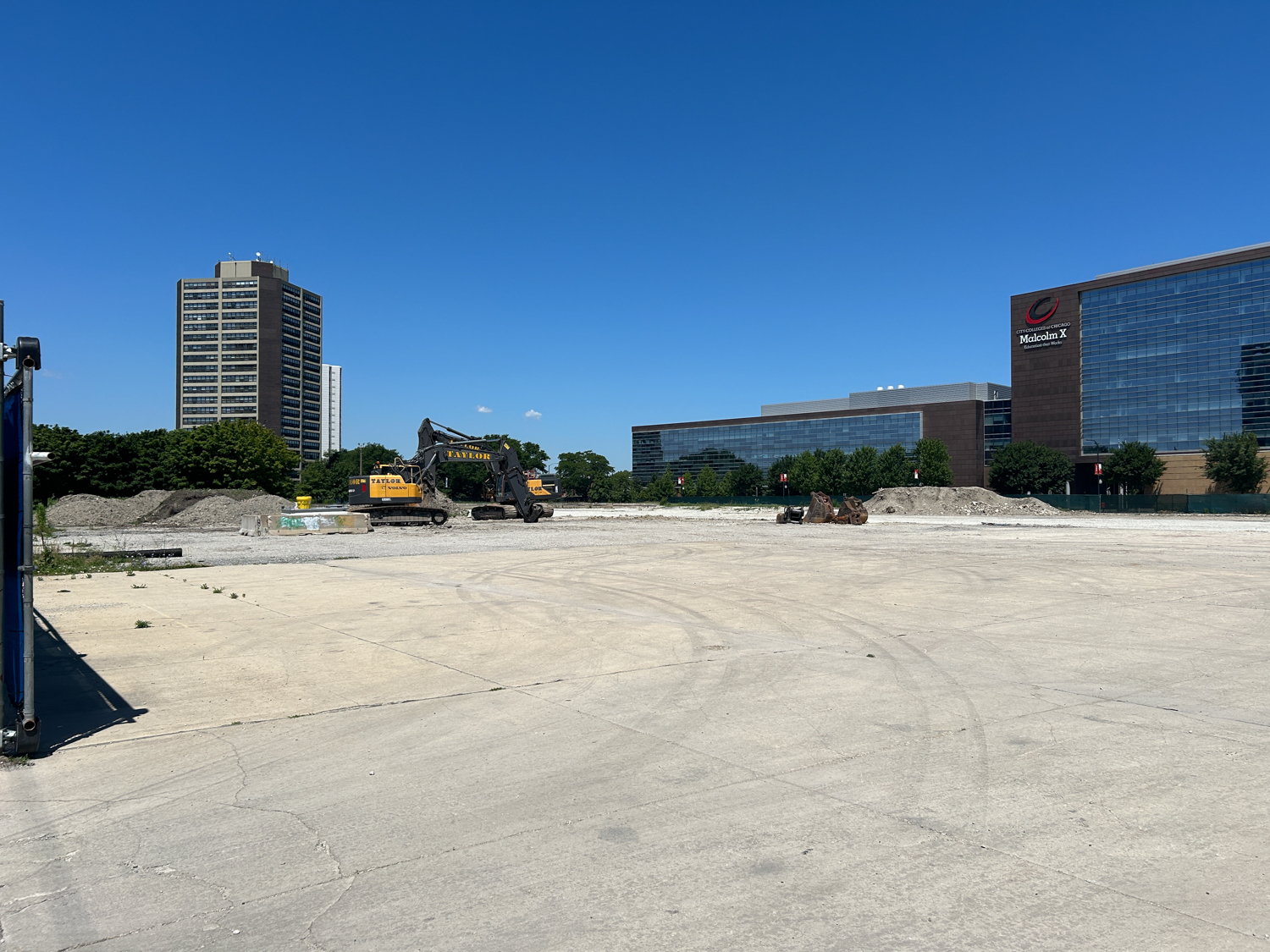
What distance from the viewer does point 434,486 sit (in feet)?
160

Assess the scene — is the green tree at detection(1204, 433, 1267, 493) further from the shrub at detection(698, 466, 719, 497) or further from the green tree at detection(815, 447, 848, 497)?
the shrub at detection(698, 466, 719, 497)

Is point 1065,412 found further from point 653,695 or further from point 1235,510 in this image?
point 653,695

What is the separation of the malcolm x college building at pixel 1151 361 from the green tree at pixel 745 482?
45.0m

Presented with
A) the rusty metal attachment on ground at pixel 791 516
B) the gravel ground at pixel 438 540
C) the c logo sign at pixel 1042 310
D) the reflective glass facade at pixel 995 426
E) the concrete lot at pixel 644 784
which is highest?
the c logo sign at pixel 1042 310

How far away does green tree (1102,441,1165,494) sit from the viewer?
11531 cm

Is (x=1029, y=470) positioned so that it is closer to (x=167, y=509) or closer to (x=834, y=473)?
(x=834, y=473)

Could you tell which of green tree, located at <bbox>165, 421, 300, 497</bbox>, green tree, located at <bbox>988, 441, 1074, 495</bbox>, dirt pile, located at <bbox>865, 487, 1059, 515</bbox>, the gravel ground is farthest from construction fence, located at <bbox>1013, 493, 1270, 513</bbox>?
green tree, located at <bbox>165, 421, 300, 497</bbox>

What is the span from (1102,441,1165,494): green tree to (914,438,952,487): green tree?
21351 millimetres

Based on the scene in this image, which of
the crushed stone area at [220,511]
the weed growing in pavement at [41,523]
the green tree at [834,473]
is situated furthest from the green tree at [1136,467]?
the weed growing in pavement at [41,523]

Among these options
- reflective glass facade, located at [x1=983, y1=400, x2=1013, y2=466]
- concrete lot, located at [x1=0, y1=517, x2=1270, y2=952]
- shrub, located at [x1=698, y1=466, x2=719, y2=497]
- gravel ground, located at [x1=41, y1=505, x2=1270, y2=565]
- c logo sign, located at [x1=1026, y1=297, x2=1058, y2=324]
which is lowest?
concrete lot, located at [x1=0, y1=517, x2=1270, y2=952]

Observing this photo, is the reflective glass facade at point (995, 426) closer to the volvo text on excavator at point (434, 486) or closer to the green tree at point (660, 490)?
the green tree at point (660, 490)

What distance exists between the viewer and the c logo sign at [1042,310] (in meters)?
135

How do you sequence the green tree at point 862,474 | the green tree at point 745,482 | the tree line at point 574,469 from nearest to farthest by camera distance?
the tree line at point 574,469
the green tree at point 862,474
the green tree at point 745,482

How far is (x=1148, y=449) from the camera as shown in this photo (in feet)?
381
